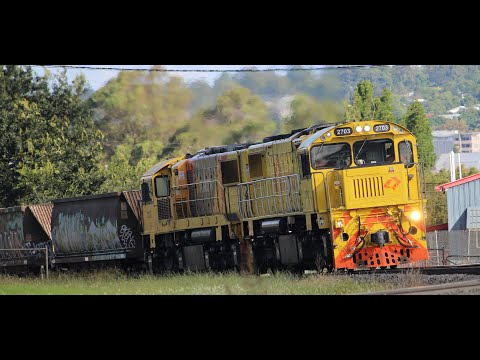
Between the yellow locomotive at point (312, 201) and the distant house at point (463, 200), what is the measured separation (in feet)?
65.7

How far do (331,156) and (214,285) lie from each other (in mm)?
4204

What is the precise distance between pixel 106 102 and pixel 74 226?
13040 millimetres

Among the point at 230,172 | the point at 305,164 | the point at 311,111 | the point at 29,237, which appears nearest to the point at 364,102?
the point at 311,111

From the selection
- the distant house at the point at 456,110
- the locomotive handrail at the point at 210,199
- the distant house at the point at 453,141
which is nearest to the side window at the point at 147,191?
the locomotive handrail at the point at 210,199

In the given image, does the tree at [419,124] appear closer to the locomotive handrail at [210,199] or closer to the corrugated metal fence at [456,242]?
the corrugated metal fence at [456,242]

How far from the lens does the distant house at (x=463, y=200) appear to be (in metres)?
42.0

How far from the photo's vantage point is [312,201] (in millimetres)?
20859

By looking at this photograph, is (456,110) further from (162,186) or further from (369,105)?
(162,186)

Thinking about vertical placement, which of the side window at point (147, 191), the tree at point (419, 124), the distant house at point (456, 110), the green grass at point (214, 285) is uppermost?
the distant house at point (456, 110)

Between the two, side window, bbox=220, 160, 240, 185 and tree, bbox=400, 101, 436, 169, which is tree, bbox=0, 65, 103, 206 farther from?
tree, bbox=400, 101, 436, 169

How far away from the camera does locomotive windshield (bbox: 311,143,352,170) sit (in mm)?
20812

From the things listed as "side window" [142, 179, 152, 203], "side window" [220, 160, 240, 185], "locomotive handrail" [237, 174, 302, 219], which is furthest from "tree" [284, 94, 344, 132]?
"locomotive handrail" [237, 174, 302, 219]

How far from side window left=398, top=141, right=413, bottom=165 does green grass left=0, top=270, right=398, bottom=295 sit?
3.58 metres
